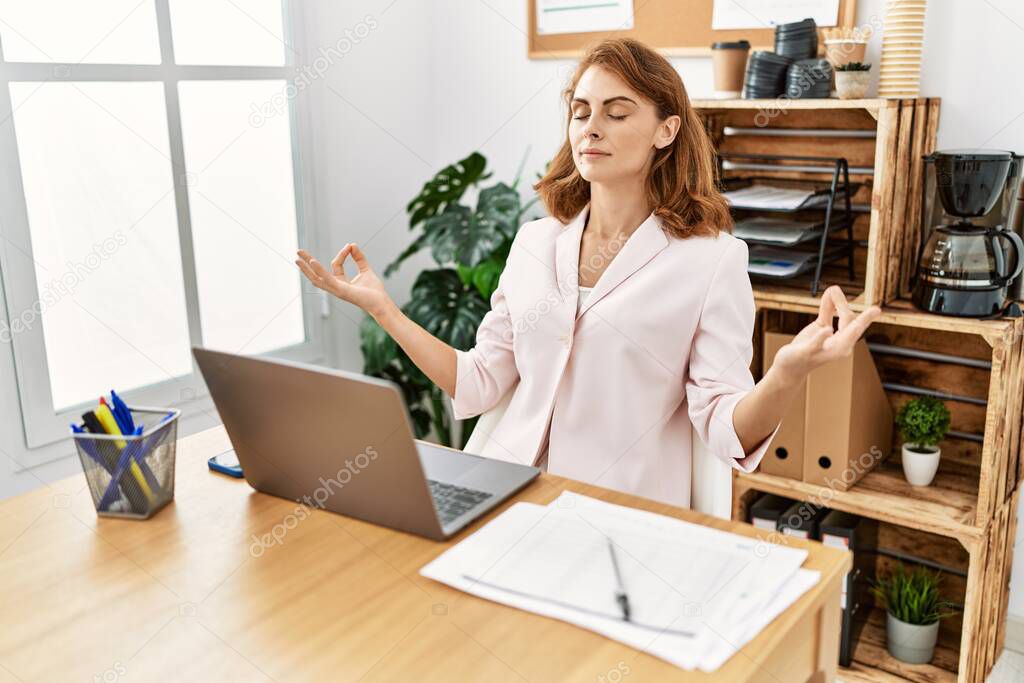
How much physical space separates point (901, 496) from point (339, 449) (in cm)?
155

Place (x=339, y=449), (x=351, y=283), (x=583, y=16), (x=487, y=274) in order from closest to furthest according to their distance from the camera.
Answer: (x=339, y=449), (x=351, y=283), (x=487, y=274), (x=583, y=16)

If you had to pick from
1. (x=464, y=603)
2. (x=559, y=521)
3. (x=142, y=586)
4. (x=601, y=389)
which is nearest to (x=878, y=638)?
(x=601, y=389)

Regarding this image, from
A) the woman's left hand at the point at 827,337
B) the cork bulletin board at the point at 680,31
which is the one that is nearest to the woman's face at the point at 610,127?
the woman's left hand at the point at 827,337

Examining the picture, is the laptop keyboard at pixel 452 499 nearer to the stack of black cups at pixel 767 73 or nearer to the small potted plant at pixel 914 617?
the stack of black cups at pixel 767 73

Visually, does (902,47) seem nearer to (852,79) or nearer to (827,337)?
(852,79)

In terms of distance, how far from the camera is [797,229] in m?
2.20

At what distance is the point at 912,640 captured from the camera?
7.47ft

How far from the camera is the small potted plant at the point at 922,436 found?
7.10 feet

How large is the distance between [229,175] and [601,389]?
1585 millimetres

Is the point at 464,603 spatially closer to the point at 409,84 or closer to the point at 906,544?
the point at 906,544

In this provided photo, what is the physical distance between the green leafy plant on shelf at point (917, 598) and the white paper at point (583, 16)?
166cm

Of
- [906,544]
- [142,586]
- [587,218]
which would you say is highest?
[587,218]

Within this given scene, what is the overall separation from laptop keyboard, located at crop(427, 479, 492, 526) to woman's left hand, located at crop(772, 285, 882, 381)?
43cm

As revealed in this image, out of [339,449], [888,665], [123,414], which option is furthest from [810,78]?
[123,414]
